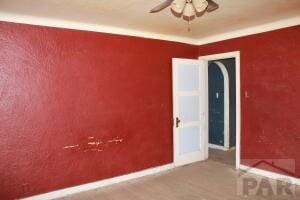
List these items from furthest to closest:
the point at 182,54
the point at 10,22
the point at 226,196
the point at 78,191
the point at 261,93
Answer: the point at 182,54 → the point at 261,93 → the point at 78,191 → the point at 226,196 → the point at 10,22

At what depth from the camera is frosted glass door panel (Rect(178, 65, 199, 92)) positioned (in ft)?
14.5

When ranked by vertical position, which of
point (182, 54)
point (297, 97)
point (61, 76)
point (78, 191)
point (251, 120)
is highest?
point (182, 54)

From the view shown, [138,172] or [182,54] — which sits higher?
[182,54]

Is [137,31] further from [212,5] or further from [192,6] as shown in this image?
[212,5]

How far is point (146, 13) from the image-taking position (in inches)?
Result: 124

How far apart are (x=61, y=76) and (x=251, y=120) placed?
311cm

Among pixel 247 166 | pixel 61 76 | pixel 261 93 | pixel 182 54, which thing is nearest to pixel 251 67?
pixel 261 93

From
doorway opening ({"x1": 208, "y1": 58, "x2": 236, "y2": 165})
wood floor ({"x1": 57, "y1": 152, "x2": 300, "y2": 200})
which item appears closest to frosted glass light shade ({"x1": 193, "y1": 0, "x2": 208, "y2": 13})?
wood floor ({"x1": 57, "y1": 152, "x2": 300, "y2": 200})

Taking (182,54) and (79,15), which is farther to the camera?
(182,54)

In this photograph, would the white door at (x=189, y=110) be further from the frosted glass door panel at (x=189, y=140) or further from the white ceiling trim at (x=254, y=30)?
the white ceiling trim at (x=254, y=30)

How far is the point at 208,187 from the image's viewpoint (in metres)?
3.56

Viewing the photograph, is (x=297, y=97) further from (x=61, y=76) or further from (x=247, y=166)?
(x=61, y=76)

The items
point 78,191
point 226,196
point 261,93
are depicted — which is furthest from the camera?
point 261,93

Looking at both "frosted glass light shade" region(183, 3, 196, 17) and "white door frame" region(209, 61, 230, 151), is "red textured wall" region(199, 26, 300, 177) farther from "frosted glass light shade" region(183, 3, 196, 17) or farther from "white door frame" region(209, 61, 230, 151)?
"frosted glass light shade" region(183, 3, 196, 17)
